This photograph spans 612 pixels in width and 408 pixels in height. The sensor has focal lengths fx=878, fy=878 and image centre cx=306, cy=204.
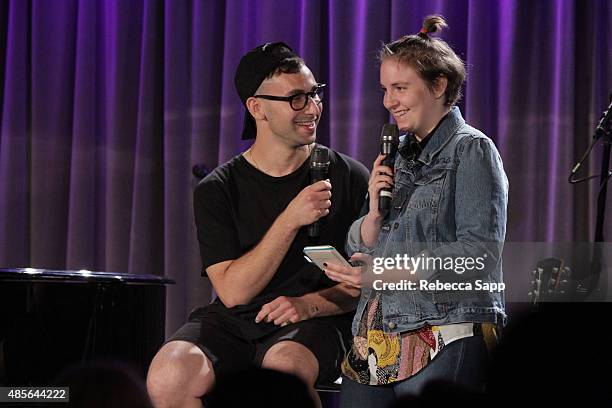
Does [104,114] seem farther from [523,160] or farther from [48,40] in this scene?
[523,160]

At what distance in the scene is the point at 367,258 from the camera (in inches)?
91.5

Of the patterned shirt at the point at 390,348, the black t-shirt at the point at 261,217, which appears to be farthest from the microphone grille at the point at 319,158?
the patterned shirt at the point at 390,348

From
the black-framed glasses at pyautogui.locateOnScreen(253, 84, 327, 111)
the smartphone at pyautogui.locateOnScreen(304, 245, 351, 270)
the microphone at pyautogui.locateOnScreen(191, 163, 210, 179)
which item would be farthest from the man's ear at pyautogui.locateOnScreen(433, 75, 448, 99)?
the microphone at pyautogui.locateOnScreen(191, 163, 210, 179)

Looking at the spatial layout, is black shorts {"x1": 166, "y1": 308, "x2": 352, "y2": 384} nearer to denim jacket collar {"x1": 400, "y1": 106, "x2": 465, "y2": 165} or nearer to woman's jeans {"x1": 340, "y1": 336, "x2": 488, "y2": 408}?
woman's jeans {"x1": 340, "y1": 336, "x2": 488, "y2": 408}

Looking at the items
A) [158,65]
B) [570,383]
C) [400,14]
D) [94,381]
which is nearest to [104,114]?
[158,65]

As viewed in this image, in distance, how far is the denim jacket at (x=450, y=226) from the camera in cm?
219

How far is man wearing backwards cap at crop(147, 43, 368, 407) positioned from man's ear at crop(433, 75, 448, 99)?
568 mm

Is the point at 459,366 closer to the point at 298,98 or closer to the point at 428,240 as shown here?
the point at 428,240

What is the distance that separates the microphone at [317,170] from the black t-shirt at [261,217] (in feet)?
0.49

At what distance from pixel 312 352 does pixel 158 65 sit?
7.13 feet

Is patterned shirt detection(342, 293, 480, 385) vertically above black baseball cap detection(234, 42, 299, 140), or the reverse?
black baseball cap detection(234, 42, 299, 140)

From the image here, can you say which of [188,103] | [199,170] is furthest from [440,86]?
[188,103]

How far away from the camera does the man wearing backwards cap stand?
2.78 m

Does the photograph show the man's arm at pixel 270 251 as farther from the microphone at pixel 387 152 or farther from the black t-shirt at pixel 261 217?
the microphone at pixel 387 152
